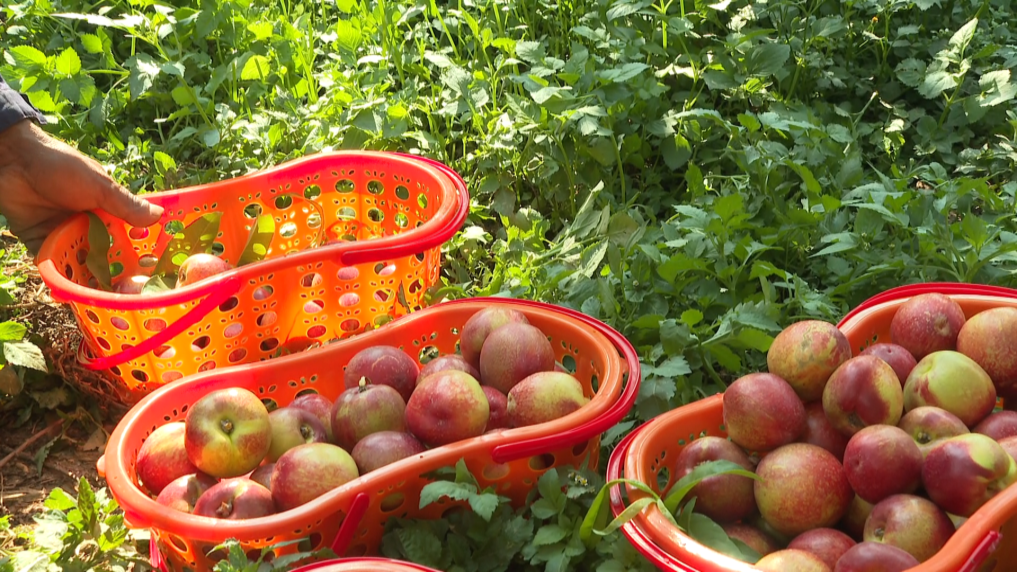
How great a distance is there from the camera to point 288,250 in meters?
2.97

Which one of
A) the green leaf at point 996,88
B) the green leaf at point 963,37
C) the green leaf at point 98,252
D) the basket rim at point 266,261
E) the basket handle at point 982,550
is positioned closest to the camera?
the basket handle at point 982,550

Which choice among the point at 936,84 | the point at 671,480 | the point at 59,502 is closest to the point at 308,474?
the point at 59,502

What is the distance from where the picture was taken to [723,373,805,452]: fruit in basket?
70.5 inches

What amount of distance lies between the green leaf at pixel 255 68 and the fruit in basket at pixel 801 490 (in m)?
2.65

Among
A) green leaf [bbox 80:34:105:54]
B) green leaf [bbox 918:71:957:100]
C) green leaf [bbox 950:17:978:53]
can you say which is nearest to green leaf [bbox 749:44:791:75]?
green leaf [bbox 918:71:957:100]

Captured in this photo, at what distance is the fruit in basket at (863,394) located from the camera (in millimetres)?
1748

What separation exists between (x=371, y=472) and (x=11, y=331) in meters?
1.33

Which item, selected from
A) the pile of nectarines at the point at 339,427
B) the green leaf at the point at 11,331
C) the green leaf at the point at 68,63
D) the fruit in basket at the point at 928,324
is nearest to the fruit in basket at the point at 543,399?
the pile of nectarines at the point at 339,427

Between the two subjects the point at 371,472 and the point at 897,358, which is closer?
the point at 371,472

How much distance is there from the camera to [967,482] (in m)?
1.57

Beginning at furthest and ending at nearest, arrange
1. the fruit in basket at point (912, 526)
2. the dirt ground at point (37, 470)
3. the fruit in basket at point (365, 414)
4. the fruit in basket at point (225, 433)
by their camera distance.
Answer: the dirt ground at point (37, 470)
the fruit in basket at point (365, 414)
the fruit in basket at point (225, 433)
the fruit in basket at point (912, 526)

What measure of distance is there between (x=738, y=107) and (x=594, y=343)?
168 cm

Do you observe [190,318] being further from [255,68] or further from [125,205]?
[255,68]

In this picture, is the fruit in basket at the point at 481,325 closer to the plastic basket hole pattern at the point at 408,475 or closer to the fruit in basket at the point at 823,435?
the plastic basket hole pattern at the point at 408,475
